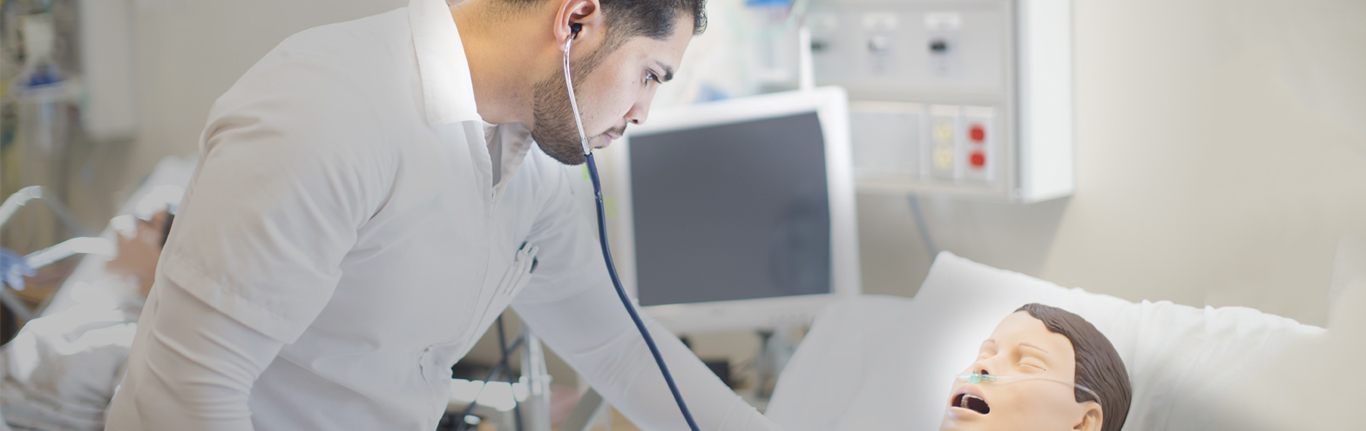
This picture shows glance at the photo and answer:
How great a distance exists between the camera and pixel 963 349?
99 cm

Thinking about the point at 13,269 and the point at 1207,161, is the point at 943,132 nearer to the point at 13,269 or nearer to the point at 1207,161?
the point at 1207,161

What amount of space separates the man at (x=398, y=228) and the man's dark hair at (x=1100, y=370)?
1.19 ft

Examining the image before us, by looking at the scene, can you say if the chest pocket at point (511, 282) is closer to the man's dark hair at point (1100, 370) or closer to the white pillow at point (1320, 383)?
the man's dark hair at point (1100, 370)

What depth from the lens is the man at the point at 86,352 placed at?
1.22 meters

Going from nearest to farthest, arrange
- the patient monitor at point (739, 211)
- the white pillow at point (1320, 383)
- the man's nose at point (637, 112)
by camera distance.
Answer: the white pillow at point (1320, 383) → the man's nose at point (637, 112) → the patient monitor at point (739, 211)

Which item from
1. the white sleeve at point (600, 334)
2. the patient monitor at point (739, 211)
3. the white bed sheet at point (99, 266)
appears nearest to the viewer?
the white sleeve at point (600, 334)

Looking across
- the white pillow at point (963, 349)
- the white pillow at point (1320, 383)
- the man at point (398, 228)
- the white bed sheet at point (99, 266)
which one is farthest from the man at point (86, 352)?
→ the white pillow at point (1320, 383)

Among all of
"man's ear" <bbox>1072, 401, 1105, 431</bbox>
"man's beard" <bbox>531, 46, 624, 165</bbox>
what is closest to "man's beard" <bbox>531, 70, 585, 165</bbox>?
"man's beard" <bbox>531, 46, 624, 165</bbox>

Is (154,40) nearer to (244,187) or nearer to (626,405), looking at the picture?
(244,187)

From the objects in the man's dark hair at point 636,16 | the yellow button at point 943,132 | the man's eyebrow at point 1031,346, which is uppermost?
the man's dark hair at point 636,16

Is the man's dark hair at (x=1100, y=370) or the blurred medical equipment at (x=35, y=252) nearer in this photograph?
the man's dark hair at (x=1100, y=370)

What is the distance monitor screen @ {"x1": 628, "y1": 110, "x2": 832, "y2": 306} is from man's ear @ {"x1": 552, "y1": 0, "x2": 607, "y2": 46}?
2.19 ft

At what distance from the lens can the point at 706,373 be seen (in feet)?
3.38

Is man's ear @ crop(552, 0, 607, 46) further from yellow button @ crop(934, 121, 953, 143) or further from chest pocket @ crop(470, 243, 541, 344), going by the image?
yellow button @ crop(934, 121, 953, 143)
